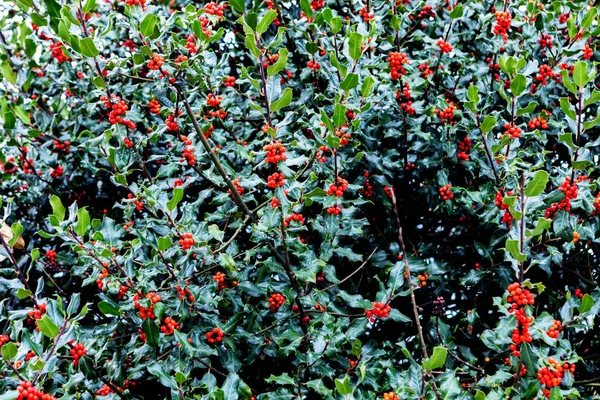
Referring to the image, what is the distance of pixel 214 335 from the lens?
265 cm

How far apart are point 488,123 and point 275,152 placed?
38.0 inches

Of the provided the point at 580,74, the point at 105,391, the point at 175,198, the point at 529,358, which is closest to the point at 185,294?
the point at 175,198

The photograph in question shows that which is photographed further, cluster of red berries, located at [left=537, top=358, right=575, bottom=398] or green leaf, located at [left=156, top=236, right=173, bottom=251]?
green leaf, located at [left=156, top=236, right=173, bottom=251]

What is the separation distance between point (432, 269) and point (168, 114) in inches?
60.0

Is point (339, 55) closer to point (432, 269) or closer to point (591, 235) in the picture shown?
point (432, 269)

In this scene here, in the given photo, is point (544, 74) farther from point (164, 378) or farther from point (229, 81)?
point (164, 378)

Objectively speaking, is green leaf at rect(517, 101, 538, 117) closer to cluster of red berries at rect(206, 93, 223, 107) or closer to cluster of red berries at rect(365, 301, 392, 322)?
cluster of red berries at rect(365, 301, 392, 322)

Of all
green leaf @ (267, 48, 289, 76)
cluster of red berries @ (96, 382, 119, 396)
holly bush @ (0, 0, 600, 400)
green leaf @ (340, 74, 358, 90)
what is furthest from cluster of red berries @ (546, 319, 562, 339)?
cluster of red berries @ (96, 382, 119, 396)

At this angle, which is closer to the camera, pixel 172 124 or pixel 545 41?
pixel 172 124

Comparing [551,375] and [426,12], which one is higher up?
[426,12]

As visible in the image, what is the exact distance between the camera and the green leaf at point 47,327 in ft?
7.17

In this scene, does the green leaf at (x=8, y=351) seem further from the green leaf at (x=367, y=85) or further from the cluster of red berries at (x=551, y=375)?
the cluster of red berries at (x=551, y=375)

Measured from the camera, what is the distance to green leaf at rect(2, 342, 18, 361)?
2.11 meters

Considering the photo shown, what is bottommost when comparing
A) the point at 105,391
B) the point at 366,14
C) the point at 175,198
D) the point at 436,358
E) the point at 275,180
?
the point at 105,391
